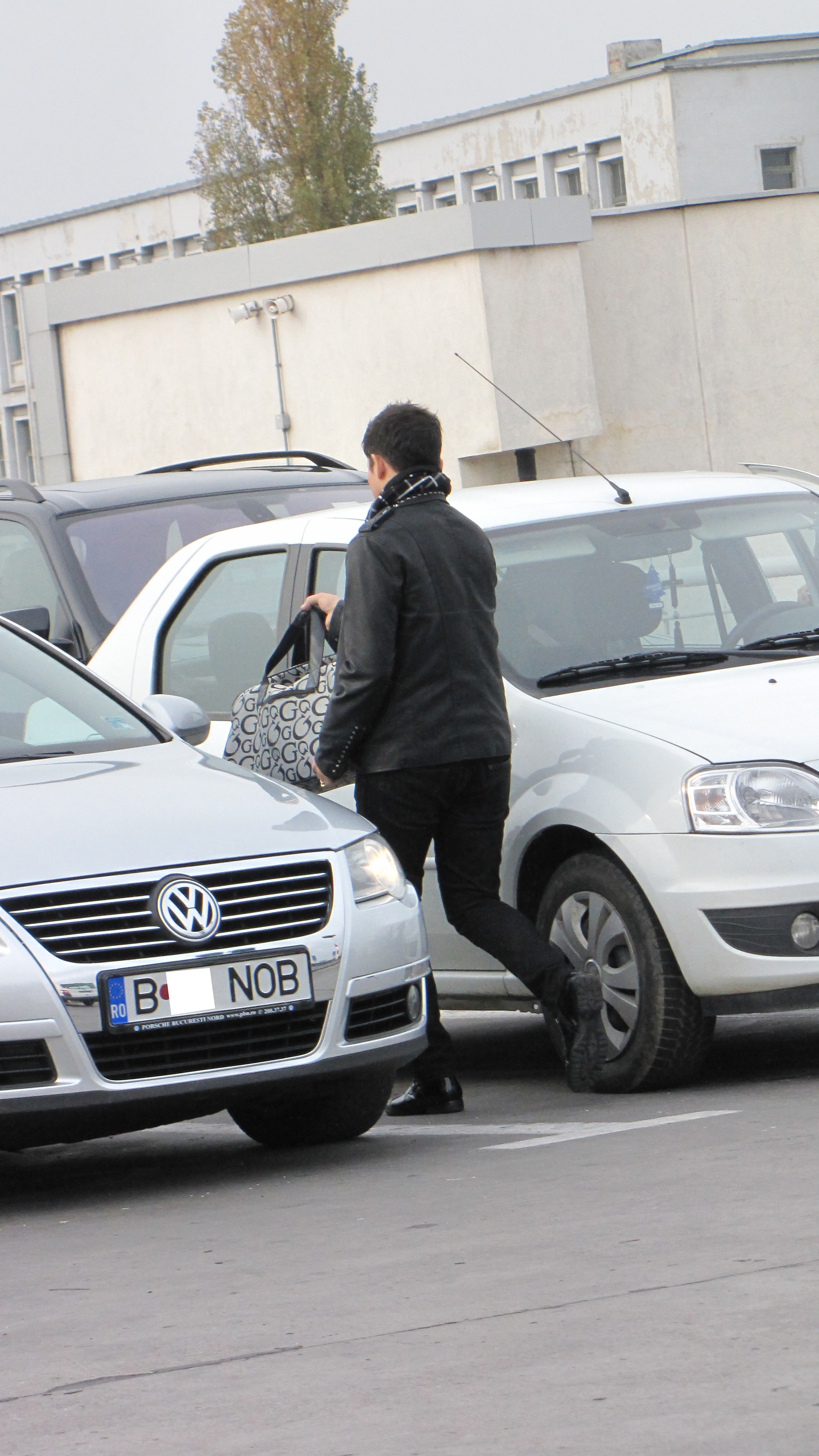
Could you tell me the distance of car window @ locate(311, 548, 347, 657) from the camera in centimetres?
745

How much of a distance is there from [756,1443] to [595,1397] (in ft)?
1.20

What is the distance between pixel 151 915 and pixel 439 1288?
4.70 ft

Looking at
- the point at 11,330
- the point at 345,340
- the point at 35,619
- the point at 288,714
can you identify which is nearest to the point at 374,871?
the point at 288,714

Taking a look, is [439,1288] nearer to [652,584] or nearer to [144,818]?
[144,818]

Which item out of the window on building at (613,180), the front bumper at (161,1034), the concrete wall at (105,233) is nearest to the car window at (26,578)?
the front bumper at (161,1034)

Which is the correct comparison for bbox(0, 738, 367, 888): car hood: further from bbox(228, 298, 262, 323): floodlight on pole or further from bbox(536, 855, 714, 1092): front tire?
bbox(228, 298, 262, 323): floodlight on pole

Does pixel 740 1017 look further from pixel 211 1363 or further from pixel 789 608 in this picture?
pixel 211 1363

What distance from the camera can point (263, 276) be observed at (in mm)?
43531

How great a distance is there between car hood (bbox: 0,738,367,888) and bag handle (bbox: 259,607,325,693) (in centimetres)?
48

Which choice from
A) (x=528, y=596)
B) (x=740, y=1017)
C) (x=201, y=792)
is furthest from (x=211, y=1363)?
(x=740, y=1017)

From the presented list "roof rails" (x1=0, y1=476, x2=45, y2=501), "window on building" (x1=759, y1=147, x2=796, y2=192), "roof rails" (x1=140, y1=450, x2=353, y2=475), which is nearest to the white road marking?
"roof rails" (x1=0, y1=476, x2=45, y2=501)

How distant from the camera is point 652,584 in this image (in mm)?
7164

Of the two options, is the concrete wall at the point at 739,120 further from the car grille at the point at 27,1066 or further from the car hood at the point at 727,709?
the car grille at the point at 27,1066

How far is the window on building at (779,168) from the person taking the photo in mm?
57969
